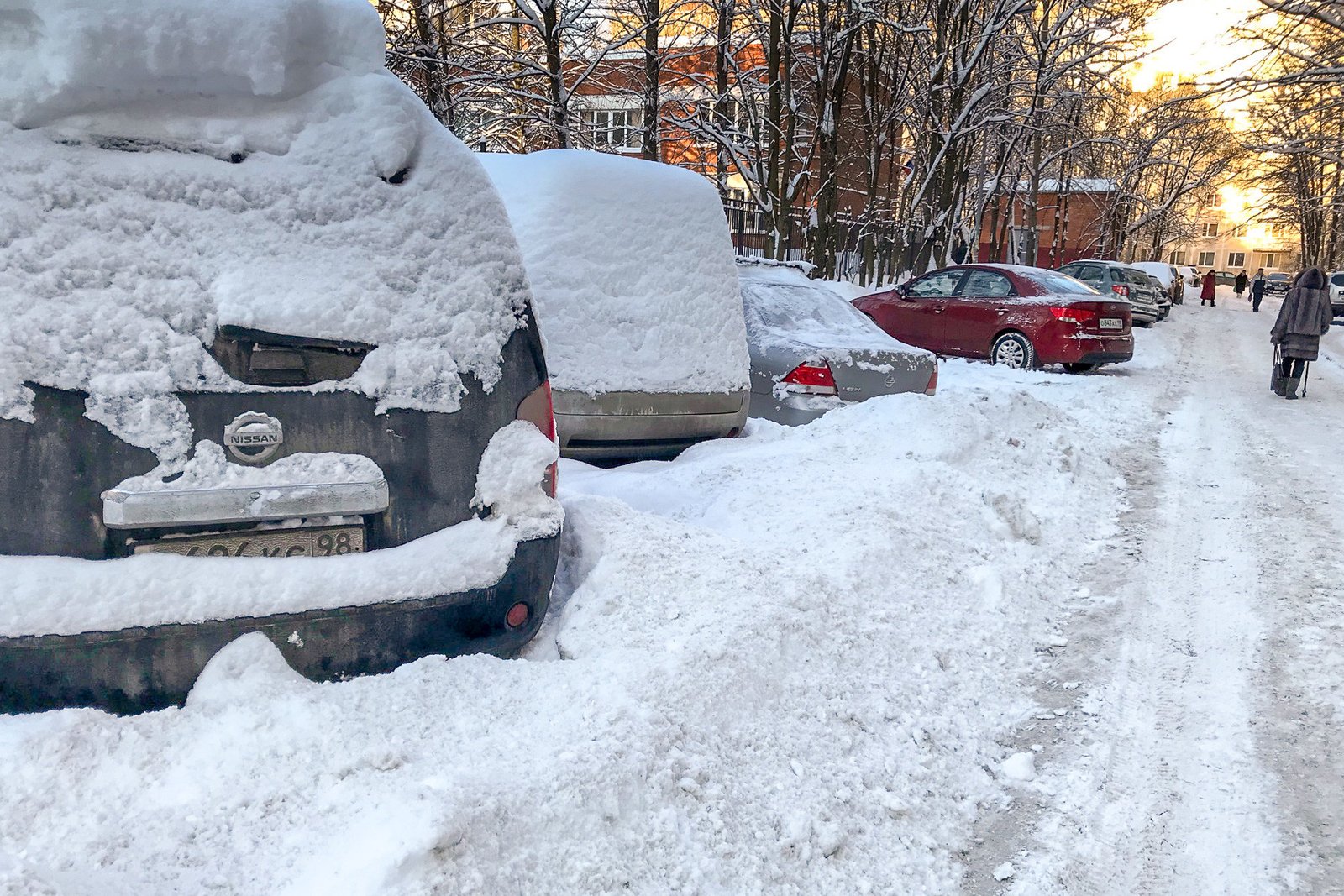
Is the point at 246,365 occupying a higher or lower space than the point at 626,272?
lower

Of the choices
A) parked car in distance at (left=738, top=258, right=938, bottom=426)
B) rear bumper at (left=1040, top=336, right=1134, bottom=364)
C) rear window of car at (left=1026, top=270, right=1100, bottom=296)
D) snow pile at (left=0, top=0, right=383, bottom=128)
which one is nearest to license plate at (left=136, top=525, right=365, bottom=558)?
snow pile at (left=0, top=0, right=383, bottom=128)

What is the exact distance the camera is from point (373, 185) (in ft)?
8.25

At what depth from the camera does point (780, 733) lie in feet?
8.97

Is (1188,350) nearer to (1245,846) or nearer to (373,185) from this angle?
(1245,846)

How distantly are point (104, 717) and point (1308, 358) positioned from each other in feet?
43.3

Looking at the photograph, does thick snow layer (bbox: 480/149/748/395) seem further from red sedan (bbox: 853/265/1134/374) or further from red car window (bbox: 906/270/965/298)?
red car window (bbox: 906/270/965/298)

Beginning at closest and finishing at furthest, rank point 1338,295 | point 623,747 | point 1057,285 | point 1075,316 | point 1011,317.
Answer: point 623,747 < point 1075,316 < point 1011,317 < point 1057,285 < point 1338,295

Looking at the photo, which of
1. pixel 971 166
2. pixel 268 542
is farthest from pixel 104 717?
pixel 971 166

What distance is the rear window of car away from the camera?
13.0 meters

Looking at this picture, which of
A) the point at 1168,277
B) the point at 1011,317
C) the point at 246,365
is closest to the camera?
the point at 246,365

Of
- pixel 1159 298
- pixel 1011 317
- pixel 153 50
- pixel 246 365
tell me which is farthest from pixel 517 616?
pixel 1159 298

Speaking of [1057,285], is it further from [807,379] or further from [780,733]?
[780,733]

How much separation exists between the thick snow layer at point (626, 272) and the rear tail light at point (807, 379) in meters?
1.49

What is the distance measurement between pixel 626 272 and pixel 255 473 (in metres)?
3.00
